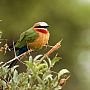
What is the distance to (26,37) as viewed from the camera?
2807 millimetres

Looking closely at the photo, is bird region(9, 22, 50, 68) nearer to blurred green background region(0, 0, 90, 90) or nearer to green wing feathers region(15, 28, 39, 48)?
green wing feathers region(15, 28, 39, 48)

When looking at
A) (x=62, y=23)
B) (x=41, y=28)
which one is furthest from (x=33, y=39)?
(x=62, y=23)

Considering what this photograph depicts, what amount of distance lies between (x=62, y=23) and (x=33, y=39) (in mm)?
10235

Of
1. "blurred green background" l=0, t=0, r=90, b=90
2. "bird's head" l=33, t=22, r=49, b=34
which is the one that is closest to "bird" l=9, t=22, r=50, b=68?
"bird's head" l=33, t=22, r=49, b=34

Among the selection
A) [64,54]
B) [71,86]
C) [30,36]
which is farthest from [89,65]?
[30,36]

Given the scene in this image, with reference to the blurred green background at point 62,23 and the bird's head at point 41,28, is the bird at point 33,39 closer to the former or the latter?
the bird's head at point 41,28

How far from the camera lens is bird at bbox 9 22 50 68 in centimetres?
279

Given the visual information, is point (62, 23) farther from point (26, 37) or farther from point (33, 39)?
point (26, 37)

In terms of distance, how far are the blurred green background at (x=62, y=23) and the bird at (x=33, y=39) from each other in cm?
847

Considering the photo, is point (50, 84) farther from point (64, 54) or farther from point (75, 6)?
point (75, 6)

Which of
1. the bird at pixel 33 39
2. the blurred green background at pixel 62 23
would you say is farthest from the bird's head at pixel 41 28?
the blurred green background at pixel 62 23

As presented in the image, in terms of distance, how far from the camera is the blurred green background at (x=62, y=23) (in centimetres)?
1206

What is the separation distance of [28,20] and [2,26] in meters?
0.63

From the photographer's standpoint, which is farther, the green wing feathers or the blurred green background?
the blurred green background
